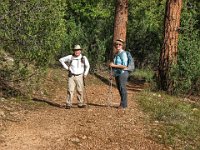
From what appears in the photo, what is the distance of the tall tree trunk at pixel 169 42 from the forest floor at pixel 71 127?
10.1 ft

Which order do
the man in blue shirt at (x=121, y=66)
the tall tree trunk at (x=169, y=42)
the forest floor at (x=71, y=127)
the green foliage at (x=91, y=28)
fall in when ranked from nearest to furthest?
the forest floor at (x=71, y=127), the man in blue shirt at (x=121, y=66), the tall tree trunk at (x=169, y=42), the green foliage at (x=91, y=28)

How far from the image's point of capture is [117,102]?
13.6 m

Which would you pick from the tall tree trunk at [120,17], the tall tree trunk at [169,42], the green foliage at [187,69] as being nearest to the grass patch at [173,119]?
the green foliage at [187,69]

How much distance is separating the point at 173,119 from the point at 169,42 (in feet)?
16.3

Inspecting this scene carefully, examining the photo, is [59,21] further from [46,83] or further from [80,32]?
[80,32]

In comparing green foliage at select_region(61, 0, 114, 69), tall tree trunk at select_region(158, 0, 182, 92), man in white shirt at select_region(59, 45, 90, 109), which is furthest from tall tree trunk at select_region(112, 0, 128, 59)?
man in white shirt at select_region(59, 45, 90, 109)

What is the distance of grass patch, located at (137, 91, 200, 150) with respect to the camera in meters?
9.96

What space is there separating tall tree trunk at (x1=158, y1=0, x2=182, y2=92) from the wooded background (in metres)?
0.24

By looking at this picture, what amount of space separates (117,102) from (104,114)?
2365 millimetres

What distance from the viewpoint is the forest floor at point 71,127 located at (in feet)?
29.3

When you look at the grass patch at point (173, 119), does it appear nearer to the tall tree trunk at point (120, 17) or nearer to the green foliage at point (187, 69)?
the green foliage at point (187, 69)

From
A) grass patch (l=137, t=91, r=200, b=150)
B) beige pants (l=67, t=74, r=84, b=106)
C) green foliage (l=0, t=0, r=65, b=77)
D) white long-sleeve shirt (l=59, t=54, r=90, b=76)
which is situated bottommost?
grass patch (l=137, t=91, r=200, b=150)

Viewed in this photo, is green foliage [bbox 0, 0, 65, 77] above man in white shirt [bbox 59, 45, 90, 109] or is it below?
above

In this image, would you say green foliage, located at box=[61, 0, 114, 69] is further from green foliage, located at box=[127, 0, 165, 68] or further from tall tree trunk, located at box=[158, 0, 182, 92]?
tall tree trunk, located at box=[158, 0, 182, 92]
